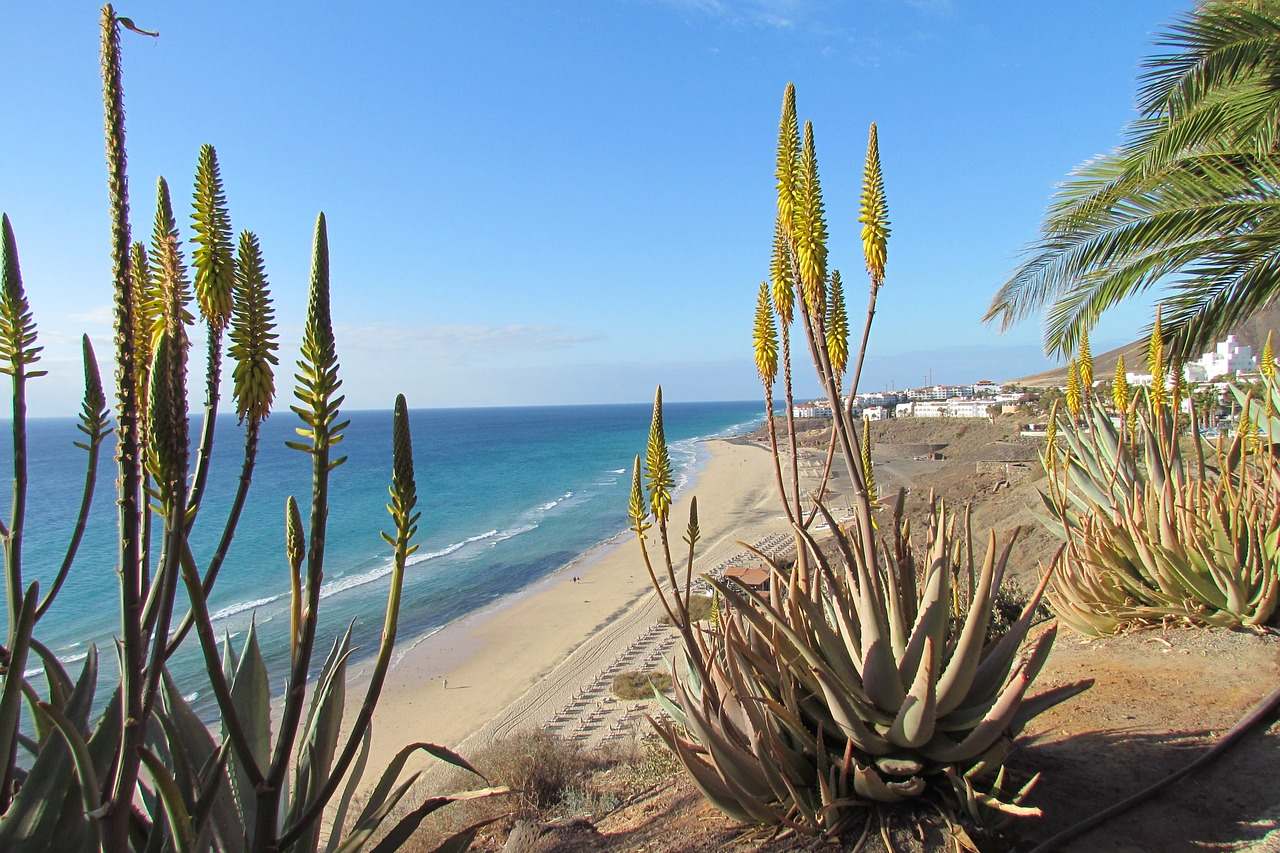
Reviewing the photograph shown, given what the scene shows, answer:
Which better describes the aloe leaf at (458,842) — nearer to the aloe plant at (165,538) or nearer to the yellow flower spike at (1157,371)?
the aloe plant at (165,538)

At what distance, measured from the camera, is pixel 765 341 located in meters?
3.88

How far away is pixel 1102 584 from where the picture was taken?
5730 millimetres

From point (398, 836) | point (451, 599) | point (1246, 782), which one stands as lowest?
point (451, 599)

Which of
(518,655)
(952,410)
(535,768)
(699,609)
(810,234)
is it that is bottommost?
(518,655)

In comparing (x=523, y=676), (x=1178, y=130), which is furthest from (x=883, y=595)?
(x=523, y=676)

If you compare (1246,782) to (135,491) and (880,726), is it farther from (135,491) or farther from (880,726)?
(135,491)

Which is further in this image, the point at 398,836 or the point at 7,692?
the point at 398,836

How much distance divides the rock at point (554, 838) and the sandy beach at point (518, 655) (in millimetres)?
9604

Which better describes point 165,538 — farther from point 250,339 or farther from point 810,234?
point 810,234

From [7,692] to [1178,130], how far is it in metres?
8.79

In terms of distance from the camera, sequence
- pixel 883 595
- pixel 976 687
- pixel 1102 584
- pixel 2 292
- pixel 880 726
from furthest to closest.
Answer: pixel 1102 584
pixel 883 595
pixel 976 687
pixel 880 726
pixel 2 292

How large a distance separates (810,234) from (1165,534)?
4.02m

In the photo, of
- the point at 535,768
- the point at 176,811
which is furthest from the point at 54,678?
the point at 535,768

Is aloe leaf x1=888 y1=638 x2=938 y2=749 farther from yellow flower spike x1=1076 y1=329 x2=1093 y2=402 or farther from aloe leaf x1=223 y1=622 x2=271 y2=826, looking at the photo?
yellow flower spike x1=1076 y1=329 x2=1093 y2=402
